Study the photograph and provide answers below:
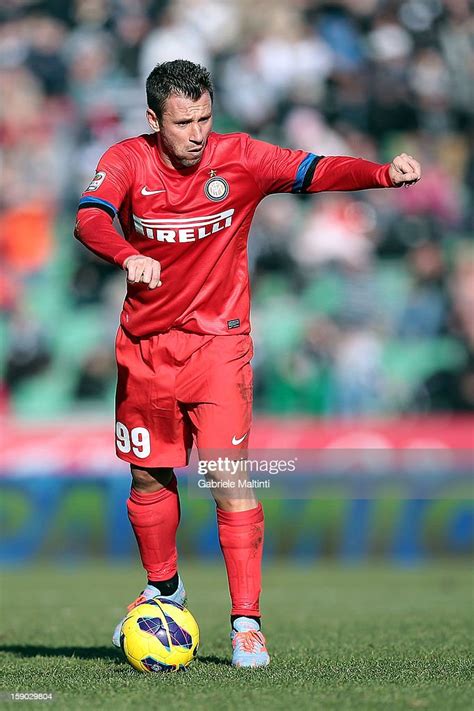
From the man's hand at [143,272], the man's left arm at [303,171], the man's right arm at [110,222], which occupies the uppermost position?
the man's left arm at [303,171]

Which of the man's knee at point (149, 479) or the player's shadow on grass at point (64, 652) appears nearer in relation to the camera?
the man's knee at point (149, 479)

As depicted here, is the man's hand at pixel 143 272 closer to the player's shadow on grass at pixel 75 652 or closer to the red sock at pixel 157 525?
the red sock at pixel 157 525

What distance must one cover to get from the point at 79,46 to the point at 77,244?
294cm

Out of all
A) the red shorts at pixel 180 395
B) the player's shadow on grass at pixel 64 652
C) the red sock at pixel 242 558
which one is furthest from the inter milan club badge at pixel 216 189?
the player's shadow on grass at pixel 64 652

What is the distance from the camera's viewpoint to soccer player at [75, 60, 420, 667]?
5.33 meters

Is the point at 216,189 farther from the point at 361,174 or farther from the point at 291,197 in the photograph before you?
the point at 291,197

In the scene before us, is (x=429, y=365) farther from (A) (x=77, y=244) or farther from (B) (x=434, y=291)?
(A) (x=77, y=244)

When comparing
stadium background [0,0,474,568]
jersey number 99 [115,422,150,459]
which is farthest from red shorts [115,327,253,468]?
stadium background [0,0,474,568]

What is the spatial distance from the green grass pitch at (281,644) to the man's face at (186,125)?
7.39 ft

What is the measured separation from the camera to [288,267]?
1436cm

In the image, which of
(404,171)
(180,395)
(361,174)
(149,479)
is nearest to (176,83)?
(361,174)

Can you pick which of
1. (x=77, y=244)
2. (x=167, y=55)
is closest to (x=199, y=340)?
(x=77, y=244)

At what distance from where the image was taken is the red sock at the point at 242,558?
5.40m

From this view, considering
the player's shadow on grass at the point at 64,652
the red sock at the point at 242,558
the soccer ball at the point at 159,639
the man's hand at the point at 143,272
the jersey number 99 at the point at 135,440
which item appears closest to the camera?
the man's hand at the point at 143,272
